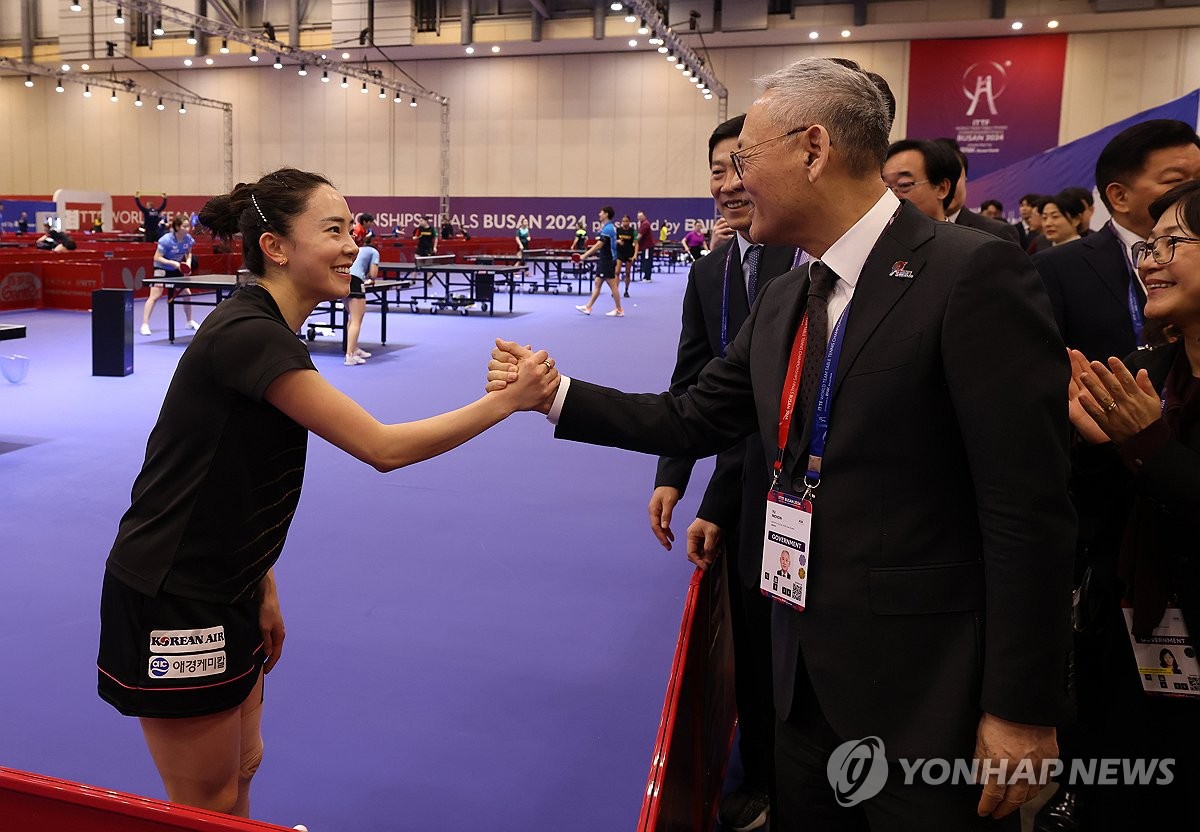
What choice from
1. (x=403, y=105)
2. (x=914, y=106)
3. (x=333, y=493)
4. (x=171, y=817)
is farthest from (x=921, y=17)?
(x=171, y=817)

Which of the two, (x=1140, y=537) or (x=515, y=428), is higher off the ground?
(x=1140, y=537)

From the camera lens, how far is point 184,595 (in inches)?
69.0

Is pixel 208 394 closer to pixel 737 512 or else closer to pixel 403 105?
pixel 737 512

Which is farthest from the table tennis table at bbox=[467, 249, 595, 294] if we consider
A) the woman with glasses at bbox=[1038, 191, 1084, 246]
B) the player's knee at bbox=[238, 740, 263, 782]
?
the player's knee at bbox=[238, 740, 263, 782]

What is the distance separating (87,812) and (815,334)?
1.21m

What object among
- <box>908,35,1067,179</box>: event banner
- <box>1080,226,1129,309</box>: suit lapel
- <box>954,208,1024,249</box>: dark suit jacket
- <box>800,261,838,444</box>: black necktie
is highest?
<box>908,35,1067,179</box>: event banner

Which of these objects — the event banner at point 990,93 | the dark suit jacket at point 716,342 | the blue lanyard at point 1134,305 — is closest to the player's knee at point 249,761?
the dark suit jacket at point 716,342

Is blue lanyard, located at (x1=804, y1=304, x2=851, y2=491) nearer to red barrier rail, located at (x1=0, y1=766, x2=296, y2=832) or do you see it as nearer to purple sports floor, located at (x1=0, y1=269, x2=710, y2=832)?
red barrier rail, located at (x1=0, y1=766, x2=296, y2=832)

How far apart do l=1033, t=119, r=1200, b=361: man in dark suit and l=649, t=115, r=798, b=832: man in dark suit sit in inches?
35.9

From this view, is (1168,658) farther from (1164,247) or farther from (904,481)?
(904,481)

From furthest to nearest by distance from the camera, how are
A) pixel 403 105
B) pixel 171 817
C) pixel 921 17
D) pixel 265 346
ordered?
pixel 403 105
pixel 921 17
pixel 265 346
pixel 171 817

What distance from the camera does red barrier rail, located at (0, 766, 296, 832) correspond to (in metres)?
1.04

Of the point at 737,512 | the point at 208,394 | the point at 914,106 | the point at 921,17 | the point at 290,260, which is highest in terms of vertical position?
the point at 921,17

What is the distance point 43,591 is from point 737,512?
3044mm
